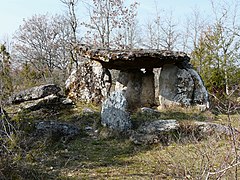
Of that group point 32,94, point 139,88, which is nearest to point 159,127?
point 139,88

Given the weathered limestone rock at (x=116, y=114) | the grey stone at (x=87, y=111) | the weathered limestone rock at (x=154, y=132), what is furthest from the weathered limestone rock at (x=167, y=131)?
the grey stone at (x=87, y=111)

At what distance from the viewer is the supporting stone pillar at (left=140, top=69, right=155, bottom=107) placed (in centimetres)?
1128

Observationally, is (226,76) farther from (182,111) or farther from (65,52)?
(65,52)

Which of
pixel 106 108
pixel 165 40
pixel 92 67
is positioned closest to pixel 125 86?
pixel 92 67

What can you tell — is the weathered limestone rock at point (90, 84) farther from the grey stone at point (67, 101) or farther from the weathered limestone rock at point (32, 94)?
the weathered limestone rock at point (32, 94)

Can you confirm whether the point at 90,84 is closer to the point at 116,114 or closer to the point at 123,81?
the point at 123,81

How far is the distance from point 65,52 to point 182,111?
1467 centimetres

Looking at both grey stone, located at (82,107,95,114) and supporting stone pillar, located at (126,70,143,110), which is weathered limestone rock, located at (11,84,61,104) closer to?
grey stone, located at (82,107,95,114)

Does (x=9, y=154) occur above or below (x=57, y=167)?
above

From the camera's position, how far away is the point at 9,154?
397 cm

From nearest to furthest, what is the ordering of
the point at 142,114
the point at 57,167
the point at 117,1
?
the point at 57,167, the point at 142,114, the point at 117,1

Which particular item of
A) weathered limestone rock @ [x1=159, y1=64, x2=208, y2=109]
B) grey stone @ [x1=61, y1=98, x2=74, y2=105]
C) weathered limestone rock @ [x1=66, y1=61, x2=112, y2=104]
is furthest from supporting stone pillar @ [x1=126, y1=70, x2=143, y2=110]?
grey stone @ [x1=61, y1=98, x2=74, y2=105]

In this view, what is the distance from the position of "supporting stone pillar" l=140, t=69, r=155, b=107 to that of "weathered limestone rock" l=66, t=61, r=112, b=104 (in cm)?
130

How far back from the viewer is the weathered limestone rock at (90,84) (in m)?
11.3
